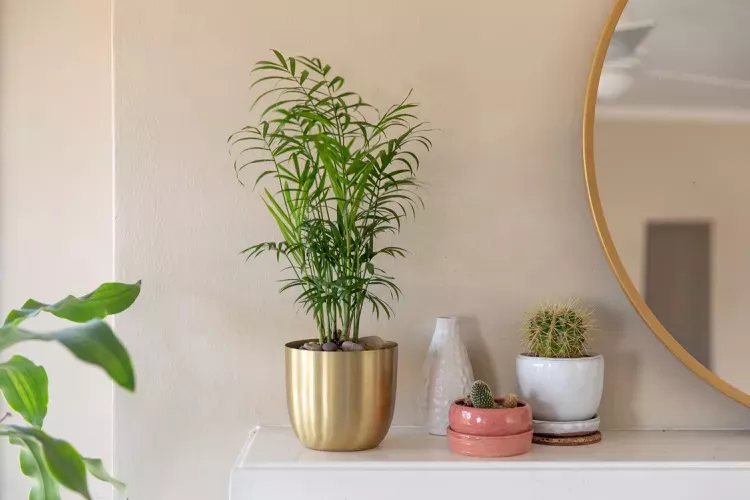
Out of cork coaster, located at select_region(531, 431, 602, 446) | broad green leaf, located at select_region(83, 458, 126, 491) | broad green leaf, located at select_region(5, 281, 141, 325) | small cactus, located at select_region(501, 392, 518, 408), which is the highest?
broad green leaf, located at select_region(5, 281, 141, 325)

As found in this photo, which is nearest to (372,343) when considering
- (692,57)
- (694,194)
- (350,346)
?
(350,346)

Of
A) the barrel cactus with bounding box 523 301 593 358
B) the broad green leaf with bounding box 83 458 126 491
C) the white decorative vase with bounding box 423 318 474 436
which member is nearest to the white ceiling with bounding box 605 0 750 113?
the barrel cactus with bounding box 523 301 593 358

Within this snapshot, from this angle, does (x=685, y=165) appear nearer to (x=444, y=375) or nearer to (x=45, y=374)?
(x=444, y=375)

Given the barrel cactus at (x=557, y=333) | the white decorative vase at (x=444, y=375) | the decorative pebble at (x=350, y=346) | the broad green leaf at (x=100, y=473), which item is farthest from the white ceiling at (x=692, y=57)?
the broad green leaf at (x=100, y=473)

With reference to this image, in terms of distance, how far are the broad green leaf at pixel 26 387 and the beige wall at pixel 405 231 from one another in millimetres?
357

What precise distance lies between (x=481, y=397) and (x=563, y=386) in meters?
0.14

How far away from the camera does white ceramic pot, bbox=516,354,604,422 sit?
107cm

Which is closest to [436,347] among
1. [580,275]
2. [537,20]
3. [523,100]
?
[580,275]

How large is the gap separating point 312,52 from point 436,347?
20.1 inches

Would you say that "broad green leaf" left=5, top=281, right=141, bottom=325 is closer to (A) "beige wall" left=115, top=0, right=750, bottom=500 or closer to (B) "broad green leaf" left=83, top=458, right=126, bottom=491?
(B) "broad green leaf" left=83, top=458, right=126, bottom=491

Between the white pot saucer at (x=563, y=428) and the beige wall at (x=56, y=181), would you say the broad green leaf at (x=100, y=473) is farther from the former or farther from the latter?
the white pot saucer at (x=563, y=428)

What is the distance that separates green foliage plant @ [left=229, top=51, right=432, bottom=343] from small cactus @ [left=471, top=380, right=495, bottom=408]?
0.18m

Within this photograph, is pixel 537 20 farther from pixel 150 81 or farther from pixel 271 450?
pixel 271 450

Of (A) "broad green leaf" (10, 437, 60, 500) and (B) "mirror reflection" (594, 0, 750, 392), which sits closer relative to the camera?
(A) "broad green leaf" (10, 437, 60, 500)
